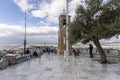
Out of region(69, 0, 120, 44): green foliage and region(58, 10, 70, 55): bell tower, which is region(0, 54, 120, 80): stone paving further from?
region(58, 10, 70, 55): bell tower

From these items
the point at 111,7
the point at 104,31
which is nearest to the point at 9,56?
the point at 104,31

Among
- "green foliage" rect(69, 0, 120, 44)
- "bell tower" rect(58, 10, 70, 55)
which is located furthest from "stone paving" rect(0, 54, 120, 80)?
"bell tower" rect(58, 10, 70, 55)

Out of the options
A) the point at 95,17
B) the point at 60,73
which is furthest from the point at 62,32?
Answer: the point at 60,73

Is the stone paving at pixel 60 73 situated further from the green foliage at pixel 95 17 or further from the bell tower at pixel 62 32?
the bell tower at pixel 62 32

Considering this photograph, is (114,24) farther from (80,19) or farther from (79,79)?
(79,79)

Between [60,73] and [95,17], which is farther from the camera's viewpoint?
[95,17]

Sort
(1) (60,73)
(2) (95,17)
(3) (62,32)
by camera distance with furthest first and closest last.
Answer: (3) (62,32)
(2) (95,17)
(1) (60,73)

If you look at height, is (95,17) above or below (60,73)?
above

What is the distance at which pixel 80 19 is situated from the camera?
19.3m

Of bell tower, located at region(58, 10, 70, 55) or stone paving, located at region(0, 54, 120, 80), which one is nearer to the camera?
stone paving, located at region(0, 54, 120, 80)

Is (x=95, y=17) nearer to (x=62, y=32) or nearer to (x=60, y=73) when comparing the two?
(x=60, y=73)

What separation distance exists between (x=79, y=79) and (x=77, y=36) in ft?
31.7

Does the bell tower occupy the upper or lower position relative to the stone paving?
upper

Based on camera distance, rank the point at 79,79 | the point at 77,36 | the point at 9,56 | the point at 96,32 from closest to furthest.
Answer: the point at 79,79
the point at 9,56
the point at 96,32
the point at 77,36
